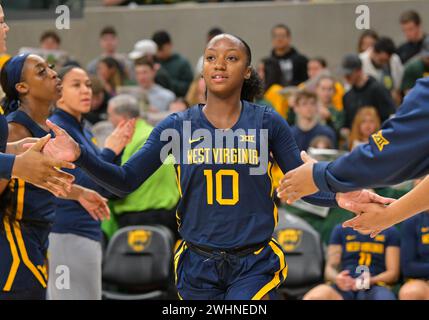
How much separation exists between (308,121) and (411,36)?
91.7 inches

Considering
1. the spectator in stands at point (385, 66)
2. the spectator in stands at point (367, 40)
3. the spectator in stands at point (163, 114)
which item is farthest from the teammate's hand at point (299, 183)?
the spectator in stands at point (367, 40)

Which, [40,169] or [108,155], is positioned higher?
[108,155]

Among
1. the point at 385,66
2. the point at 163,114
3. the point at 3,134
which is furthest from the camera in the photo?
the point at 385,66

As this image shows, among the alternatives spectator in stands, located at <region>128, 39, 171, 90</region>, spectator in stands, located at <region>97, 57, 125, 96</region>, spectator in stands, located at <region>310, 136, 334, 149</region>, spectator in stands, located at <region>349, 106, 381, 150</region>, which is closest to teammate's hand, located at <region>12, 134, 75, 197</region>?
spectator in stands, located at <region>310, 136, 334, 149</region>

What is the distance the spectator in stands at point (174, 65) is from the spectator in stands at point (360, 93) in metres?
2.32

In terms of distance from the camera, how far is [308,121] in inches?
349

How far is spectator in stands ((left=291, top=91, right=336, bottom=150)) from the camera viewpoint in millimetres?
8781

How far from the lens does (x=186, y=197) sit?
4.73m

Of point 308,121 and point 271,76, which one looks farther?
Result: point 271,76

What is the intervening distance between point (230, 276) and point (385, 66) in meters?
6.06

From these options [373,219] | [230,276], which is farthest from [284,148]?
[230,276]

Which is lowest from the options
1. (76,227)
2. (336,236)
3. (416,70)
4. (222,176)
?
(336,236)

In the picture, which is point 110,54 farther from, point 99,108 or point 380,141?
point 380,141

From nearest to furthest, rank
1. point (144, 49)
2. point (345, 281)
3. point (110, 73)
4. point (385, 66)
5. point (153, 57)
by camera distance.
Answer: point (345, 281), point (385, 66), point (110, 73), point (144, 49), point (153, 57)
